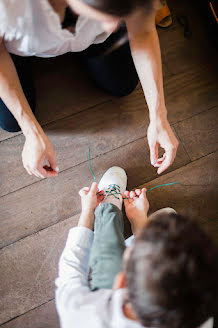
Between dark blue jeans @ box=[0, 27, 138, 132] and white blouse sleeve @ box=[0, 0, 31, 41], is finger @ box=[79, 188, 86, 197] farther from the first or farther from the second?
white blouse sleeve @ box=[0, 0, 31, 41]

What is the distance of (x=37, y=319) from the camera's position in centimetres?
93

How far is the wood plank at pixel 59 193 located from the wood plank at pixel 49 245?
0.02 metres

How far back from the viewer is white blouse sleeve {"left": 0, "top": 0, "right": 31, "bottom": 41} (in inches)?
24.1

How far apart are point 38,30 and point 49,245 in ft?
2.24

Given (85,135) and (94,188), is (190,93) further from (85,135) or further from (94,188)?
(94,188)

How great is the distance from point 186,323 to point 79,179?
2.05ft

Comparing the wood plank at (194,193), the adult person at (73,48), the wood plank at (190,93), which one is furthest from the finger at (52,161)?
the wood plank at (190,93)

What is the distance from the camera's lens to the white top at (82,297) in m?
0.61

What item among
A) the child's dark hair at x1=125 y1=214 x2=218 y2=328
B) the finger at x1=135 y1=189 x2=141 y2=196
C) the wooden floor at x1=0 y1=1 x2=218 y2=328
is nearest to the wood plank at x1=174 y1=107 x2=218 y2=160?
the wooden floor at x1=0 y1=1 x2=218 y2=328

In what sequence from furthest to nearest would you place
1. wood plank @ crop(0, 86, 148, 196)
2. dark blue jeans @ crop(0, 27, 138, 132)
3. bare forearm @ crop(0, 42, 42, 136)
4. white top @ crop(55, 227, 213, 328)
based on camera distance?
wood plank @ crop(0, 86, 148, 196)
dark blue jeans @ crop(0, 27, 138, 132)
bare forearm @ crop(0, 42, 42, 136)
white top @ crop(55, 227, 213, 328)

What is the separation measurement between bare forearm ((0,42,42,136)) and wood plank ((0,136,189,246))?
308 millimetres

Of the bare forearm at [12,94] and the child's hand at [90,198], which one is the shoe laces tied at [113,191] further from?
the bare forearm at [12,94]

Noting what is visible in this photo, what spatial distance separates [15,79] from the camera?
0.78 metres

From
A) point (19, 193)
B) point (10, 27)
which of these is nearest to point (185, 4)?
point (10, 27)
